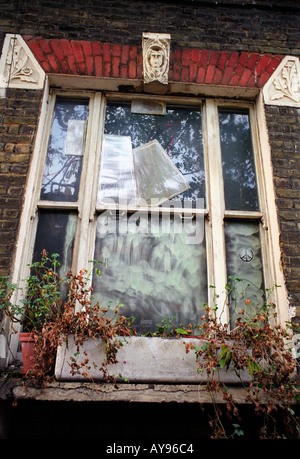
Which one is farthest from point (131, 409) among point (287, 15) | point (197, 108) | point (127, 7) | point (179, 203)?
point (287, 15)

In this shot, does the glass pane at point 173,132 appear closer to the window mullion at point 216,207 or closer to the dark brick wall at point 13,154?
the window mullion at point 216,207

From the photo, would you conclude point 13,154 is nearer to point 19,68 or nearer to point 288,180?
point 19,68

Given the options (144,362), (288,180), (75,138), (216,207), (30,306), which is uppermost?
(75,138)

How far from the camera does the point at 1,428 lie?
7.90 ft

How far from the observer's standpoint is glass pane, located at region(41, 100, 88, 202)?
3277mm

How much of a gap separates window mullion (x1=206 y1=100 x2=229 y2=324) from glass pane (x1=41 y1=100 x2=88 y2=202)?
46.0 inches

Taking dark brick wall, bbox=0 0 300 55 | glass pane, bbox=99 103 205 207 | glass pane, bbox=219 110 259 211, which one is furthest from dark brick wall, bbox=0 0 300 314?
glass pane, bbox=99 103 205 207

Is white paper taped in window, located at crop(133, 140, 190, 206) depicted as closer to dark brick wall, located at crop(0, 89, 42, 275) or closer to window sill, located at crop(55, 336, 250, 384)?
dark brick wall, located at crop(0, 89, 42, 275)

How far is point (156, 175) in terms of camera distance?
339cm

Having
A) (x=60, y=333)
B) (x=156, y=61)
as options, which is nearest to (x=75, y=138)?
(x=156, y=61)

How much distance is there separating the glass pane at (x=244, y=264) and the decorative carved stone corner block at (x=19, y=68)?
2150 mm

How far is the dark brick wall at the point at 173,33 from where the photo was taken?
10.3 ft

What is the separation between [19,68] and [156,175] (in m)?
1.58

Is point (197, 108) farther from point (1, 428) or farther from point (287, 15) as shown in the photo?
point (1, 428)
